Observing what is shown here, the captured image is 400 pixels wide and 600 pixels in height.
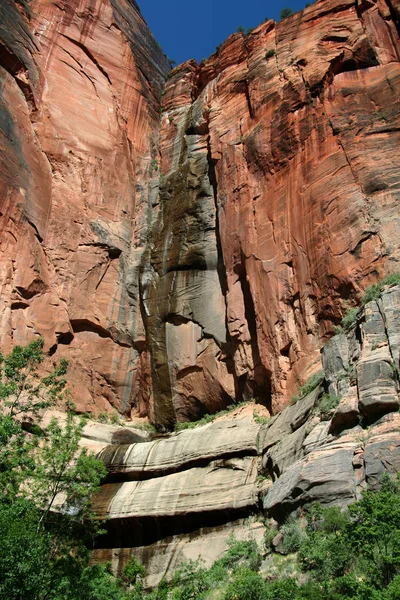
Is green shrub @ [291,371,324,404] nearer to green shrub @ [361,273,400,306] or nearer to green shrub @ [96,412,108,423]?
green shrub @ [361,273,400,306]

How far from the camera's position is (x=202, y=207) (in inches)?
1052

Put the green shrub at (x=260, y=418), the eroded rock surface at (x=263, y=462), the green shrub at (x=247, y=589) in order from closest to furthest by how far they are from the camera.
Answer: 1. the green shrub at (x=247, y=589)
2. the eroded rock surface at (x=263, y=462)
3. the green shrub at (x=260, y=418)

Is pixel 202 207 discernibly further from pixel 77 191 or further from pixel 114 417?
pixel 114 417

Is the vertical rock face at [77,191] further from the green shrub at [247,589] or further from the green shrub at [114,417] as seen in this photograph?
the green shrub at [247,589]

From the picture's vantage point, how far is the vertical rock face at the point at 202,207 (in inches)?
760

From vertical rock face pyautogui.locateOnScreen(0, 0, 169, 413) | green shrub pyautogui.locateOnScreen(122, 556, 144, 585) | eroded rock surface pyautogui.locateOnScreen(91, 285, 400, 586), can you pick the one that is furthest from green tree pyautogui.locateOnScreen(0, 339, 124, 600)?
vertical rock face pyautogui.locateOnScreen(0, 0, 169, 413)

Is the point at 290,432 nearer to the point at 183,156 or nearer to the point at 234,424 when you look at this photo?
the point at 234,424

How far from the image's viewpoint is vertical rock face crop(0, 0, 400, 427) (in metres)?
Answer: 19.3

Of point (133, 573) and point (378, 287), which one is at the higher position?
point (378, 287)

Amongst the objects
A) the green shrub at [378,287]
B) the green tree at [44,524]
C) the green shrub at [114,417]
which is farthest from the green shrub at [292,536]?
the green shrub at [114,417]

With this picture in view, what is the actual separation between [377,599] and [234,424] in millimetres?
11128

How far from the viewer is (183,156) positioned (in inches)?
1202

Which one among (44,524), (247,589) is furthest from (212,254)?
(247,589)

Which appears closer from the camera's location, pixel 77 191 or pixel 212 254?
pixel 212 254
